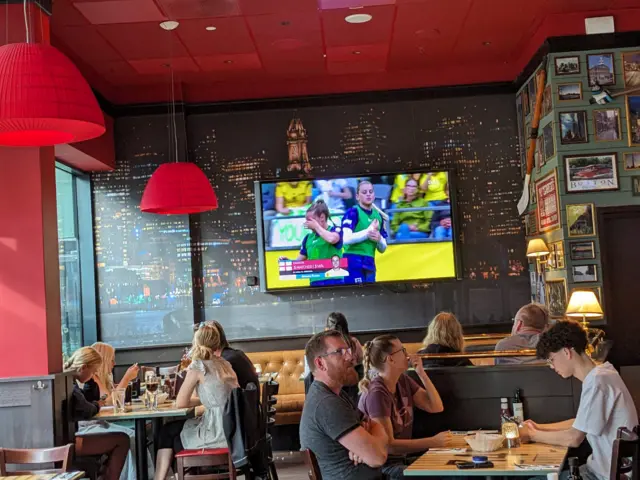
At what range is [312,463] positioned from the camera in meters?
3.92

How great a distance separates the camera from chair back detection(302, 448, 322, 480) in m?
3.91

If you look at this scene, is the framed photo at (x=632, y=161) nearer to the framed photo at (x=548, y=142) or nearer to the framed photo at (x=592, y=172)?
the framed photo at (x=592, y=172)

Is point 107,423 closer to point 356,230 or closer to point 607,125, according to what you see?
point 356,230

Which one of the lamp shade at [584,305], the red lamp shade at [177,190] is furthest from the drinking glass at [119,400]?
the lamp shade at [584,305]

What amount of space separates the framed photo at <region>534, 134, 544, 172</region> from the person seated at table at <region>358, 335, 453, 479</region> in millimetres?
4648

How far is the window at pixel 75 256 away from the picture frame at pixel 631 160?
6046mm

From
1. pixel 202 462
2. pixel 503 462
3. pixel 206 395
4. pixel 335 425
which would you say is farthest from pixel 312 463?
pixel 206 395

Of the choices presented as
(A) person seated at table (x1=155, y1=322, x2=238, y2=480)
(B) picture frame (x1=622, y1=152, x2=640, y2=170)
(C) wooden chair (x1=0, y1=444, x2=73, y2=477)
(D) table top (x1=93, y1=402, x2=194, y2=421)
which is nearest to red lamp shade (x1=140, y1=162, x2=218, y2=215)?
(A) person seated at table (x1=155, y1=322, x2=238, y2=480)

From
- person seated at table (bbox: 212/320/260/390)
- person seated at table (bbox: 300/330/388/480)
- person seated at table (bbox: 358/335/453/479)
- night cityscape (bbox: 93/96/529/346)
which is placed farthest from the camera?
night cityscape (bbox: 93/96/529/346)

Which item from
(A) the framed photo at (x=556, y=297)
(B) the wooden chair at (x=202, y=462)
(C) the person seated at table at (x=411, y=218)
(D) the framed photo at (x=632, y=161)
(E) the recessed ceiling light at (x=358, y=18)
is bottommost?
(B) the wooden chair at (x=202, y=462)

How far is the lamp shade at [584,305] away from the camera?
27.0ft

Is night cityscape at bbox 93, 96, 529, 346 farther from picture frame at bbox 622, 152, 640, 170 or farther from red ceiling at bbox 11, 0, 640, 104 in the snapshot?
picture frame at bbox 622, 152, 640, 170

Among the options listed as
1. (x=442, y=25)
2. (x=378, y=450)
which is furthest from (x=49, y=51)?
(x=442, y=25)

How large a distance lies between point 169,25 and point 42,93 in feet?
16.2
